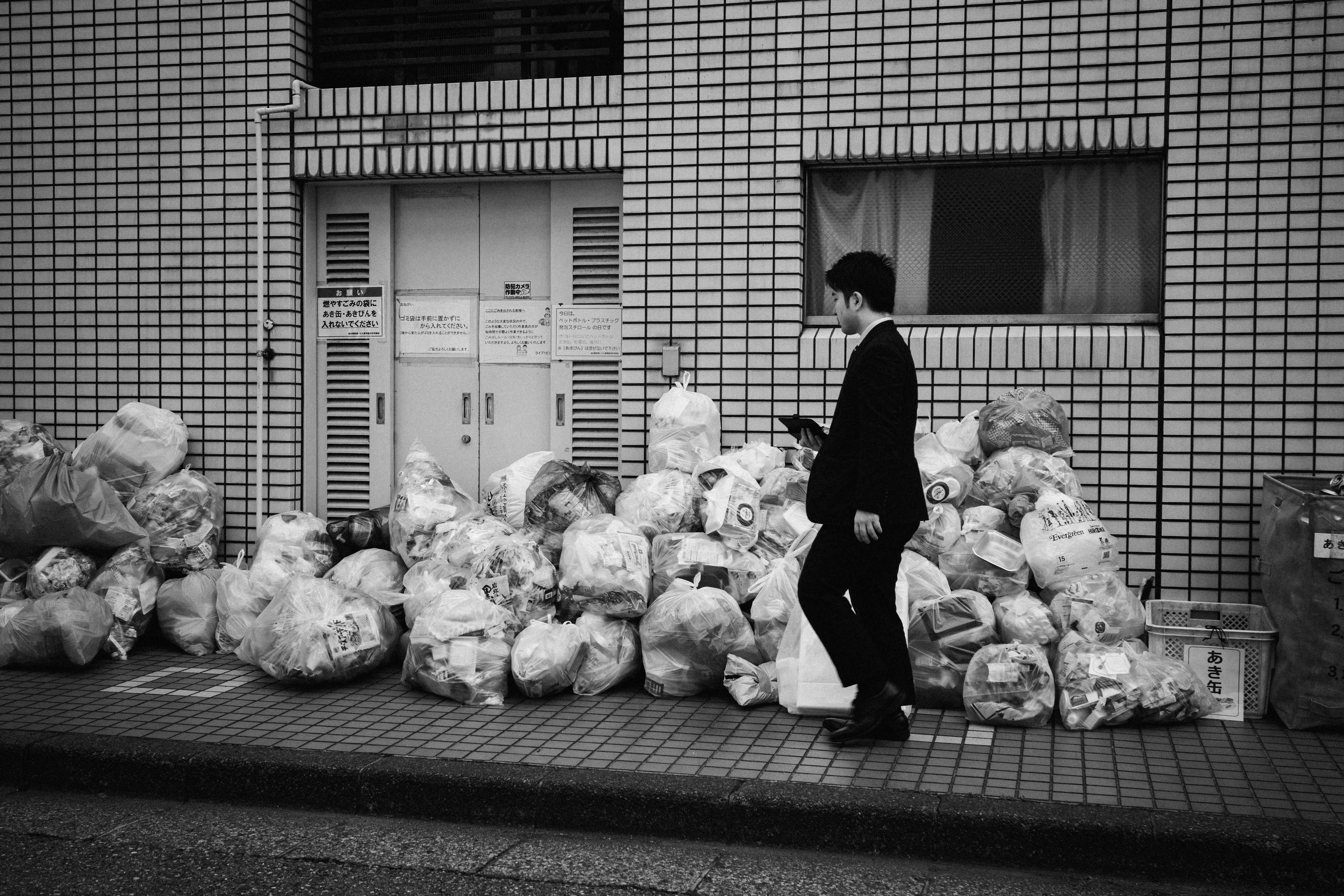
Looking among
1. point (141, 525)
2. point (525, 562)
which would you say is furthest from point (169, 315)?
point (525, 562)

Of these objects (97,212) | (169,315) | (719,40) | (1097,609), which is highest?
(719,40)

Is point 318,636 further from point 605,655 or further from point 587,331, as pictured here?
point 587,331

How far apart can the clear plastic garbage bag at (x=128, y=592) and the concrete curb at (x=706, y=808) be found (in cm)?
150

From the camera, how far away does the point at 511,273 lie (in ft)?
24.9

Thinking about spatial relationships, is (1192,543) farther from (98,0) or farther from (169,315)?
(98,0)

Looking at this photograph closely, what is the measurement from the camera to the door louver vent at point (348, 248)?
7.73 m

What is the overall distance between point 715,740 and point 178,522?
151 inches

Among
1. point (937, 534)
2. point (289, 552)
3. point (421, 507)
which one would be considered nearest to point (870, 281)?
point (937, 534)

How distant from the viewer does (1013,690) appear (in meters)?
5.20

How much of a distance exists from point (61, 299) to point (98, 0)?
A: 1883mm

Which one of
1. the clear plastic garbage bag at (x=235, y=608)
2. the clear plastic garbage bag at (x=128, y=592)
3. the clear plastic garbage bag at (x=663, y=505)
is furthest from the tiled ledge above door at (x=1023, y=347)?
the clear plastic garbage bag at (x=128, y=592)

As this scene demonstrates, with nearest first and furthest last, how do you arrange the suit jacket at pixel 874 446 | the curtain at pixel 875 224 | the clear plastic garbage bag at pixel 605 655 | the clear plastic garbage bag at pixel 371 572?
the suit jacket at pixel 874 446, the clear plastic garbage bag at pixel 605 655, the clear plastic garbage bag at pixel 371 572, the curtain at pixel 875 224

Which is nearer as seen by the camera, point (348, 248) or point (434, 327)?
point (434, 327)

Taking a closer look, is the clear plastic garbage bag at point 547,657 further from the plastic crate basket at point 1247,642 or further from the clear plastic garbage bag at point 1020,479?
the plastic crate basket at point 1247,642
